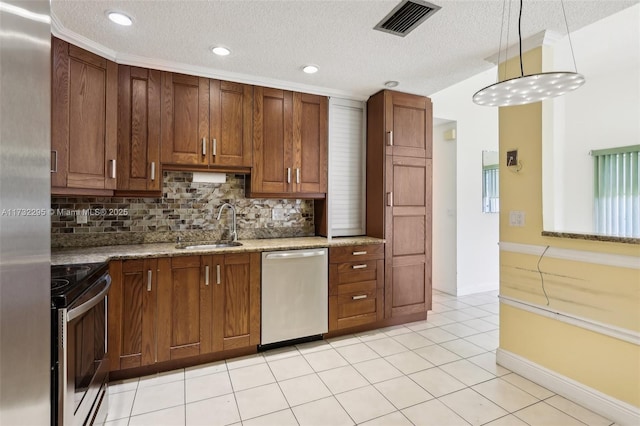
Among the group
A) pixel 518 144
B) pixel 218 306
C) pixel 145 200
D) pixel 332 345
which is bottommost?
pixel 332 345

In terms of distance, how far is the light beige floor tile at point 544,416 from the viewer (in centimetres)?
188

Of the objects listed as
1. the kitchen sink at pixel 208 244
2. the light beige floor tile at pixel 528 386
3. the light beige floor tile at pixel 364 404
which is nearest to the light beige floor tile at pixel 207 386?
the light beige floor tile at pixel 364 404

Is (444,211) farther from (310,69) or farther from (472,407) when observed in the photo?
(472,407)

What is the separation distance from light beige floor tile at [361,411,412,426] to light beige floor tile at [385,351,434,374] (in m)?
0.55

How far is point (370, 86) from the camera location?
3256 millimetres

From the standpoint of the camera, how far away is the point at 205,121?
9.29ft

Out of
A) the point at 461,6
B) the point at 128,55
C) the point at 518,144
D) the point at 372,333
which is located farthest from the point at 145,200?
the point at 518,144

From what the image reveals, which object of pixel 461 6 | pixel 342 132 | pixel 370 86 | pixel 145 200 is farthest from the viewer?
pixel 342 132

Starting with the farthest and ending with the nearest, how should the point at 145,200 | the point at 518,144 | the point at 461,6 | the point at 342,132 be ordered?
the point at 342,132 → the point at 145,200 → the point at 518,144 → the point at 461,6

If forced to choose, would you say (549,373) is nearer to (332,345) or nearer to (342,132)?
(332,345)

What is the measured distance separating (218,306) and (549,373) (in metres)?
2.48


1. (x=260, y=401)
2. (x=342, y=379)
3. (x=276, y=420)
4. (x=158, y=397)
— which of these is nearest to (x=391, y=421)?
(x=342, y=379)

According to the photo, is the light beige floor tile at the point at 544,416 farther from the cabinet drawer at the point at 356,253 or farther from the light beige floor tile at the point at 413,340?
the cabinet drawer at the point at 356,253

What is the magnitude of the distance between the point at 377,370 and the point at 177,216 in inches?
87.2
